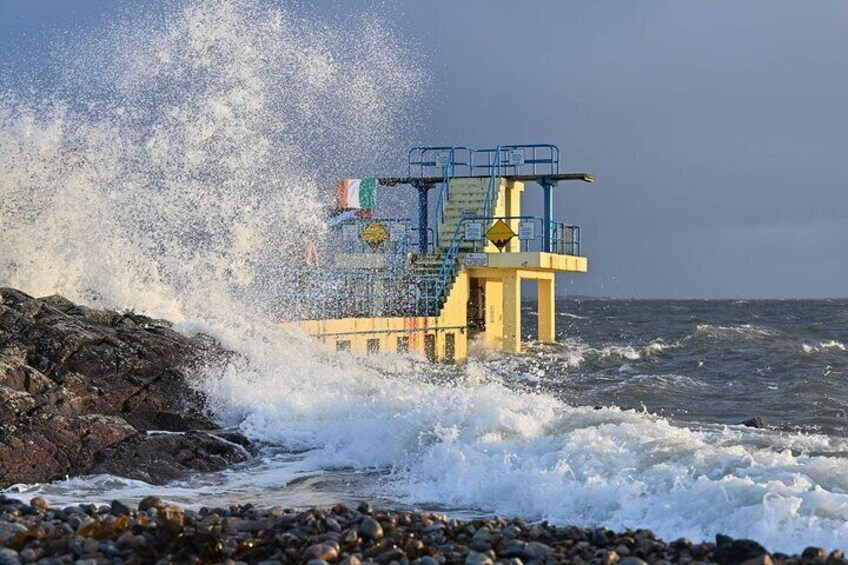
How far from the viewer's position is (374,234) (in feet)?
101

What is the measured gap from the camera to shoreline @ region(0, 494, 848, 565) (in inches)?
249

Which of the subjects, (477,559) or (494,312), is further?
(494,312)

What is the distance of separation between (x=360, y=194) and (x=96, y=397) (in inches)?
783

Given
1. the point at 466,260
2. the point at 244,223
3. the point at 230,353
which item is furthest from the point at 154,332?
the point at 466,260

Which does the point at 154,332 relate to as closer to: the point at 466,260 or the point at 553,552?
the point at 553,552

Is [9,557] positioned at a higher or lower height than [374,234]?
lower

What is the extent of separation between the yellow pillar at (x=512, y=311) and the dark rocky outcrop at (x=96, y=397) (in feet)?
45.1

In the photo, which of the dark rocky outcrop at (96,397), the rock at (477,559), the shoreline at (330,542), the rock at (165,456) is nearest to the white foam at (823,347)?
the dark rocky outcrop at (96,397)

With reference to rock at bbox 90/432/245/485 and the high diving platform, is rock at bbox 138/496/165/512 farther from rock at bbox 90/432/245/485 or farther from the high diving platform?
the high diving platform

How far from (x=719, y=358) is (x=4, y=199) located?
1839 centimetres

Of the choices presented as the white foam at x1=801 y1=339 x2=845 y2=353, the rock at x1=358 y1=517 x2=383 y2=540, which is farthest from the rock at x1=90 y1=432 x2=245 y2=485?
the white foam at x1=801 y1=339 x2=845 y2=353

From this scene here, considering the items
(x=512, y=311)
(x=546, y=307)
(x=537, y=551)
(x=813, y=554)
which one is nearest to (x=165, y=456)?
(x=537, y=551)

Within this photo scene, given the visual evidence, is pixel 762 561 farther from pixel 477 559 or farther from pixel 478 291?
pixel 478 291

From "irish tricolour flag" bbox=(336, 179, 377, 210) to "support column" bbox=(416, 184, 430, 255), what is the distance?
1343 millimetres
